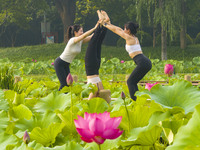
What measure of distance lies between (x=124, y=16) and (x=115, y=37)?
12.1ft

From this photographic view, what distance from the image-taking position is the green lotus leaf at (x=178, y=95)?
55.2 inches

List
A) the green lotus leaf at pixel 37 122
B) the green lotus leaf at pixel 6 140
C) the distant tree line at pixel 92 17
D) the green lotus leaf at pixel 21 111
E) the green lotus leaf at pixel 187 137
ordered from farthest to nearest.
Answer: the distant tree line at pixel 92 17, the green lotus leaf at pixel 21 111, the green lotus leaf at pixel 37 122, the green lotus leaf at pixel 6 140, the green lotus leaf at pixel 187 137

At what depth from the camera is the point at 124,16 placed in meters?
23.6

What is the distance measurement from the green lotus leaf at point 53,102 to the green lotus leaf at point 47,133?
554 millimetres

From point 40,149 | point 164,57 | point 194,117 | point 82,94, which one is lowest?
point 164,57

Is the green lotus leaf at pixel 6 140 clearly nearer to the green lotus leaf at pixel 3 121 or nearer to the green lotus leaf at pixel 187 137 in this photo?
the green lotus leaf at pixel 3 121

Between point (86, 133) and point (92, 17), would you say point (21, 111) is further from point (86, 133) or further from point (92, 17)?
point (92, 17)

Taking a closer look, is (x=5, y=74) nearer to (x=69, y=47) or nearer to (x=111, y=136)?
(x=69, y=47)

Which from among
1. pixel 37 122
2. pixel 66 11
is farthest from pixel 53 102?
pixel 66 11

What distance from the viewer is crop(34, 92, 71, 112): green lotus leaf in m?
1.82

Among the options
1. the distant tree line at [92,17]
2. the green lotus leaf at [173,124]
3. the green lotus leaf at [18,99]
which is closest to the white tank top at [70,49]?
the green lotus leaf at [18,99]

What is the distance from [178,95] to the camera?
1451mm

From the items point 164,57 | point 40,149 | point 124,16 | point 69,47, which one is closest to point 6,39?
point 124,16

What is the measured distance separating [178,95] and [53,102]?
2.31ft
